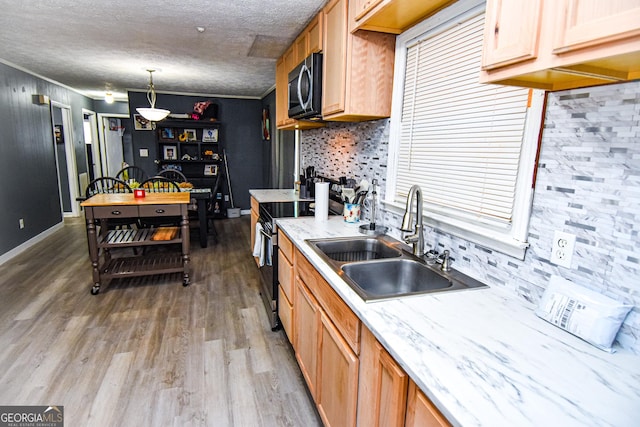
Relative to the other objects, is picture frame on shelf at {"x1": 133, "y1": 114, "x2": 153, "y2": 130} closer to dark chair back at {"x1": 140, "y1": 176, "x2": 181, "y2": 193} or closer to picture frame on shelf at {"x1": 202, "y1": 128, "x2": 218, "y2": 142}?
picture frame on shelf at {"x1": 202, "y1": 128, "x2": 218, "y2": 142}

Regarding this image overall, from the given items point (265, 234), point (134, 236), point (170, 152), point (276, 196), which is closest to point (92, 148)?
point (170, 152)

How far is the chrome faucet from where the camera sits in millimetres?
1516

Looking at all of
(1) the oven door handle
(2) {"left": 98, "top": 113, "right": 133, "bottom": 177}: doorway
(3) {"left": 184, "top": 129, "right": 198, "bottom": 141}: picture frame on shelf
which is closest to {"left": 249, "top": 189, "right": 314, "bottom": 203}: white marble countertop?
(1) the oven door handle

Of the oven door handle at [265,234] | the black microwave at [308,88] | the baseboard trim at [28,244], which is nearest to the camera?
the black microwave at [308,88]

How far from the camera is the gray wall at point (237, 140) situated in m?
6.50

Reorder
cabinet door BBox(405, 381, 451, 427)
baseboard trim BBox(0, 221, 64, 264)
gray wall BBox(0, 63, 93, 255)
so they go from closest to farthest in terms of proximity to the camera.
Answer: cabinet door BBox(405, 381, 451, 427)
baseboard trim BBox(0, 221, 64, 264)
gray wall BBox(0, 63, 93, 255)

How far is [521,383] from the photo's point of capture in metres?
0.80

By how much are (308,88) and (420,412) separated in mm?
2161

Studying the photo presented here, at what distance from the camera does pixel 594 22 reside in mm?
691

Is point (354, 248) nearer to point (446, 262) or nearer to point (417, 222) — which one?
point (417, 222)

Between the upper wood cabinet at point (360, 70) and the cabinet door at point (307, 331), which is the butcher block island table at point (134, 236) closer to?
the cabinet door at point (307, 331)

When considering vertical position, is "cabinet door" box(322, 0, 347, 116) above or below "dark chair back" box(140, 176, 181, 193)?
above

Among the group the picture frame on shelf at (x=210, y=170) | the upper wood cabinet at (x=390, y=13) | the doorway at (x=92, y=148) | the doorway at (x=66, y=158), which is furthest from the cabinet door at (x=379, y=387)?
the doorway at (x=92, y=148)

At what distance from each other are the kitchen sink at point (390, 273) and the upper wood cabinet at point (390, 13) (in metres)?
1.15
